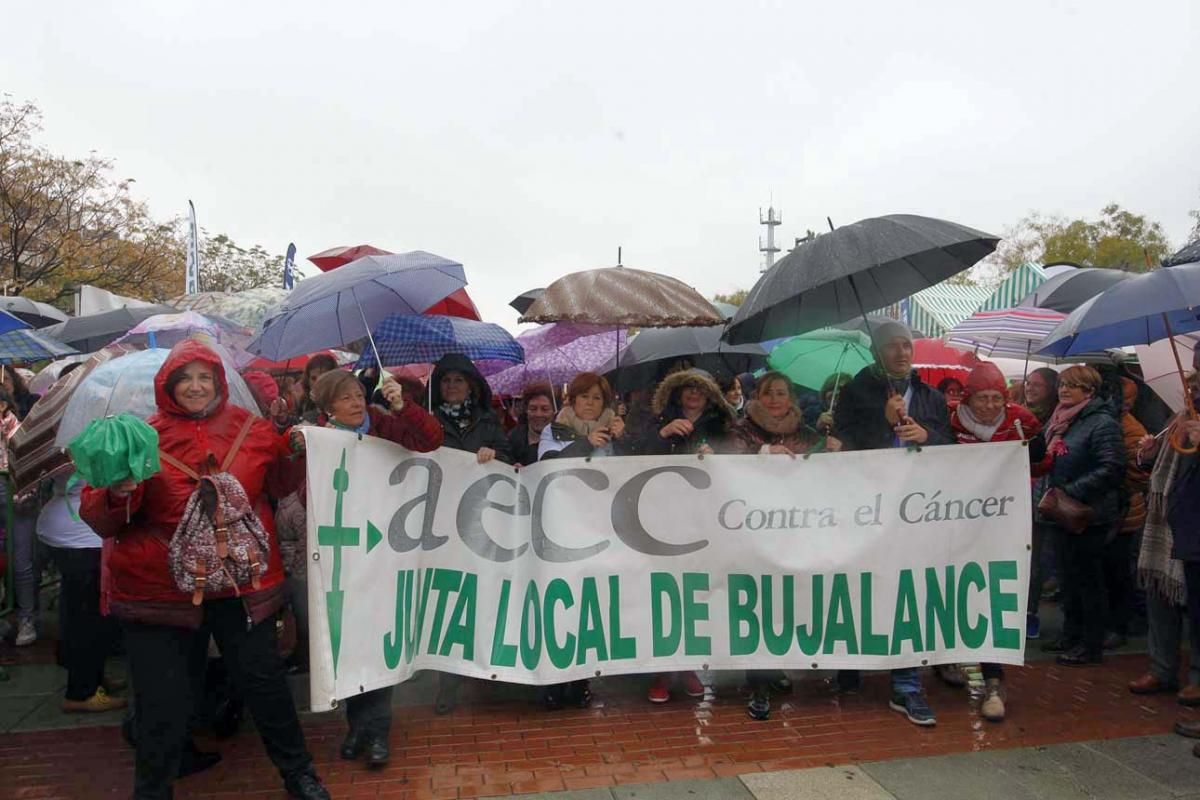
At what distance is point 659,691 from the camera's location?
472 centimetres

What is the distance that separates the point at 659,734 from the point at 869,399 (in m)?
2.06

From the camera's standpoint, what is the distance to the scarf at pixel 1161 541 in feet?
15.1

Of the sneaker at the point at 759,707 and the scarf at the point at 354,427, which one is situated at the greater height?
the scarf at the point at 354,427

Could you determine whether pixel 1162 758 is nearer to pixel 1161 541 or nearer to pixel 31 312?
pixel 1161 541

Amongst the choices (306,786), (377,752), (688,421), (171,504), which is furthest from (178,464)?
(688,421)

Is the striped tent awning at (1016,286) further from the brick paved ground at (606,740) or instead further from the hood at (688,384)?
the hood at (688,384)

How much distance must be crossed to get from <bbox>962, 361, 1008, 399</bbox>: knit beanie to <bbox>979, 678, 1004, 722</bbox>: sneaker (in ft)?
5.09

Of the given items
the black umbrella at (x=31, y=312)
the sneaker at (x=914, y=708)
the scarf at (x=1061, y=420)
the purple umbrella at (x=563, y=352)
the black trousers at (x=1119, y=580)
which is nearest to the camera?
the sneaker at (x=914, y=708)

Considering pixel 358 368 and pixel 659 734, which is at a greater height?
pixel 358 368

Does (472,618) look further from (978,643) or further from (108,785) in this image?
(978,643)

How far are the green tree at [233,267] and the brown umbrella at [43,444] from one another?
31.9 meters

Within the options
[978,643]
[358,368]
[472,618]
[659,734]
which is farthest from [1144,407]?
[358,368]

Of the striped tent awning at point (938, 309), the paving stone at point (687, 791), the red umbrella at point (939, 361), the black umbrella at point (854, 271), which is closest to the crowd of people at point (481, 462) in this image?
the black umbrella at point (854, 271)

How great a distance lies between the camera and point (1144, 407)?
21.5 feet
